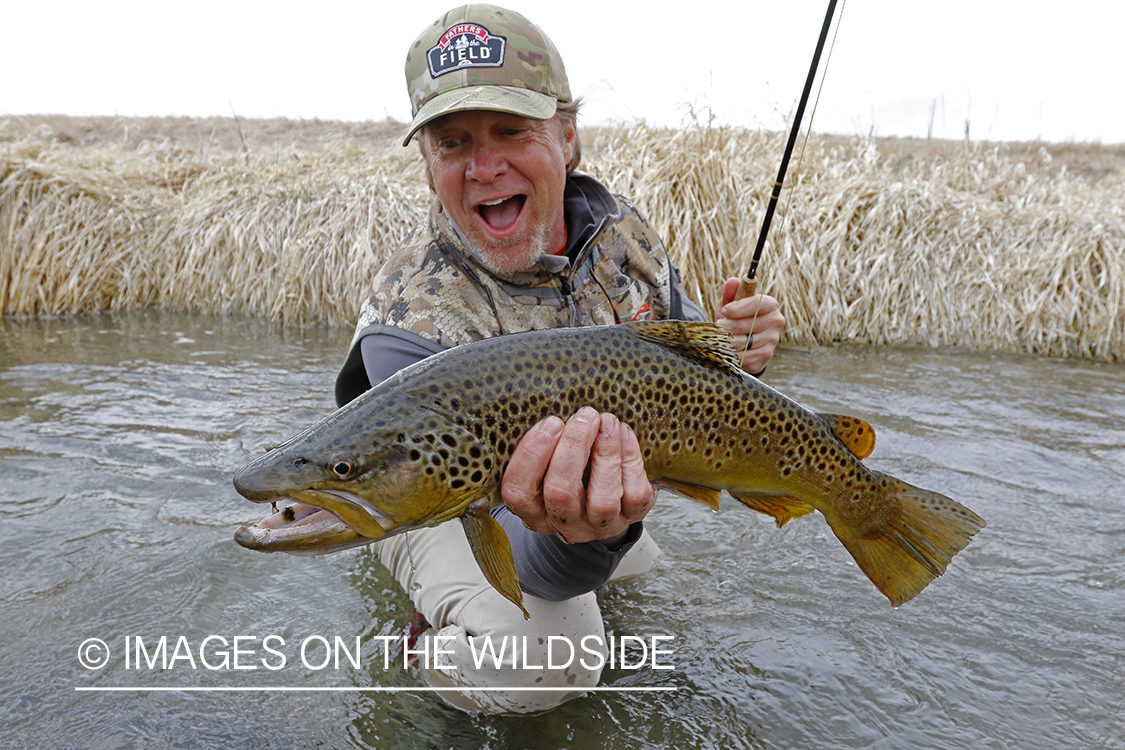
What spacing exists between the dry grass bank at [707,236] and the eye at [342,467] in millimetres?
6467

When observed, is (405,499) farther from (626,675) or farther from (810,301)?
(810,301)

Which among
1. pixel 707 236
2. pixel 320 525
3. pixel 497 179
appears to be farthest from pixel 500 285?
pixel 707 236

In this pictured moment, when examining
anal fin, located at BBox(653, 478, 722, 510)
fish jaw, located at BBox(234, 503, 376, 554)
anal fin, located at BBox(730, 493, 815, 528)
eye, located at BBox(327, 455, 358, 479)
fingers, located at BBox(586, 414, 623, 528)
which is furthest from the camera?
anal fin, located at BBox(730, 493, 815, 528)

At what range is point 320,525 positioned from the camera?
1937 mm

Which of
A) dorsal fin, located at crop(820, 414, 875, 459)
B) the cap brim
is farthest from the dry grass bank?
dorsal fin, located at crop(820, 414, 875, 459)

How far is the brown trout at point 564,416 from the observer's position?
197 cm

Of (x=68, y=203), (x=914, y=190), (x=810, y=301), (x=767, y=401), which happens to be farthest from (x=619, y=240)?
(x=68, y=203)

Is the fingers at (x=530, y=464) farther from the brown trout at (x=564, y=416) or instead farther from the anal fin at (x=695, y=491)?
the anal fin at (x=695, y=491)

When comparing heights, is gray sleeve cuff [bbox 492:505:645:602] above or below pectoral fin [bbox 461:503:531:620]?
below

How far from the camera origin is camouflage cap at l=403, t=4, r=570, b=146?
10.1ft

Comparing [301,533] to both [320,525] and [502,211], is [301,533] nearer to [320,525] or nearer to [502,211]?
[320,525]

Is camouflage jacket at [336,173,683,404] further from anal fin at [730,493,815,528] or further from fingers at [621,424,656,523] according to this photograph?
anal fin at [730,493,815,528]

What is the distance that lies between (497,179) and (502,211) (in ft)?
0.54

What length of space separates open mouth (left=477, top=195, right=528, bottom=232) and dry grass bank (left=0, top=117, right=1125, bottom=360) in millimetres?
4938
